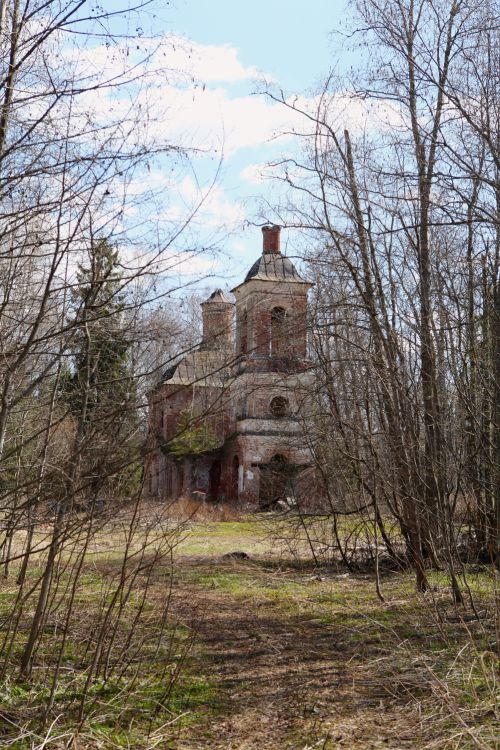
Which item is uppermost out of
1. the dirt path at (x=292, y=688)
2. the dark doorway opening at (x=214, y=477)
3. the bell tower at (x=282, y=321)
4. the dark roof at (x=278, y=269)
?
the dark roof at (x=278, y=269)

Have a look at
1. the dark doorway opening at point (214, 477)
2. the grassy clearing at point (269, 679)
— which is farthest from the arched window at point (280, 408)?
the dark doorway opening at point (214, 477)

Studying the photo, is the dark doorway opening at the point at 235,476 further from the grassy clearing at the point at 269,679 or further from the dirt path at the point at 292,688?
the dirt path at the point at 292,688

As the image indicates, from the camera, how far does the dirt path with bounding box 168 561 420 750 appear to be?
5.39 m

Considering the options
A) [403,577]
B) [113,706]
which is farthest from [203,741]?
[403,577]

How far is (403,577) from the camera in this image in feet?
41.8

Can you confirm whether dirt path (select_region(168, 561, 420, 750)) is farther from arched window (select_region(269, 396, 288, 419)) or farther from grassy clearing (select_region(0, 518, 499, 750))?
arched window (select_region(269, 396, 288, 419))

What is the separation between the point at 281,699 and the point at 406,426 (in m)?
4.30

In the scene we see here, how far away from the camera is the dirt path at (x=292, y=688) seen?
539cm

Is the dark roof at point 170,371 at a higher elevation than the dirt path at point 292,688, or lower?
higher

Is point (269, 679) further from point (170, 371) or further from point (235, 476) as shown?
point (235, 476)

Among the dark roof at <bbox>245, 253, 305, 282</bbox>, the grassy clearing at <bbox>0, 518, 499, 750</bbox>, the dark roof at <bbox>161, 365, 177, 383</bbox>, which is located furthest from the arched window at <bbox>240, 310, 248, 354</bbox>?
the dark roof at <bbox>245, 253, 305, 282</bbox>

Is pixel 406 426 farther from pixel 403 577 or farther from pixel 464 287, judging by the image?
pixel 464 287

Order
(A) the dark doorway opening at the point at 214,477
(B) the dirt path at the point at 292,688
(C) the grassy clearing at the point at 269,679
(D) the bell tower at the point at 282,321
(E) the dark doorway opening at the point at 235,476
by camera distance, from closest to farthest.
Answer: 1. (C) the grassy clearing at the point at 269,679
2. (B) the dirt path at the point at 292,688
3. (D) the bell tower at the point at 282,321
4. (E) the dark doorway opening at the point at 235,476
5. (A) the dark doorway opening at the point at 214,477

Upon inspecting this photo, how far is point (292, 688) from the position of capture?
660 cm
